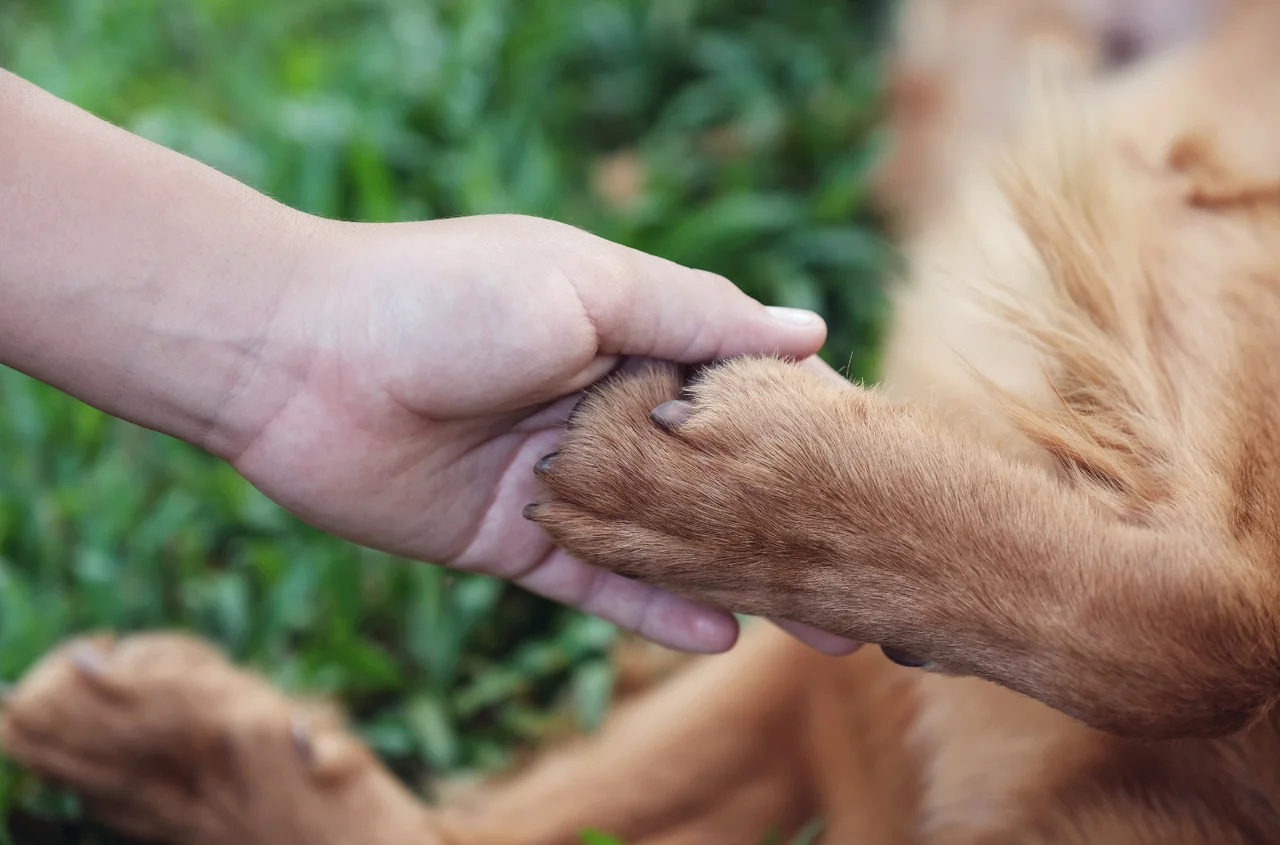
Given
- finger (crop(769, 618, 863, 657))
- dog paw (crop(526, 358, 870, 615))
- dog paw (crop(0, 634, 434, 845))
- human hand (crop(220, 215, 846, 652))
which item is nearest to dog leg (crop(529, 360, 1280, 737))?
dog paw (crop(526, 358, 870, 615))

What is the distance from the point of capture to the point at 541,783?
2.08 m

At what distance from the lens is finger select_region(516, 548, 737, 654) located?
162cm

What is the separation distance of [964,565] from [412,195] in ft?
6.49

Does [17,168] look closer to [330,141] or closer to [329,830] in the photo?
[329,830]

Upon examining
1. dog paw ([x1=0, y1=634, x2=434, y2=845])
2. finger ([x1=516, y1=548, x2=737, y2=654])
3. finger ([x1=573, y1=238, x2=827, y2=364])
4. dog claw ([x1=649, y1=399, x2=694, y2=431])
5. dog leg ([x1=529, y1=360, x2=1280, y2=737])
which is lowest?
dog paw ([x1=0, y1=634, x2=434, y2=845])

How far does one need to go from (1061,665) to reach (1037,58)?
6.50 feet

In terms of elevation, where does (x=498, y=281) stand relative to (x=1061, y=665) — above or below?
above

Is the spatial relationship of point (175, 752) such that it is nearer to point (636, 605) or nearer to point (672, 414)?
point (636, 605)

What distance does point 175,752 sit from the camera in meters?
1.89

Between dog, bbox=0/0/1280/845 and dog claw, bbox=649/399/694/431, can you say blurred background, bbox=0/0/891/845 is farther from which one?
dog claw, bbox=649/399/694/431

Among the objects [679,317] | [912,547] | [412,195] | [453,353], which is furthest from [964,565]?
[412,195]

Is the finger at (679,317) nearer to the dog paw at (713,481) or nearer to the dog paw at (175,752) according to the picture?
the dog paw at (713,481)

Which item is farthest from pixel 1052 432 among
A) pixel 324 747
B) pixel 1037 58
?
pixel 1037 58

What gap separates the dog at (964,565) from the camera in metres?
1.26
